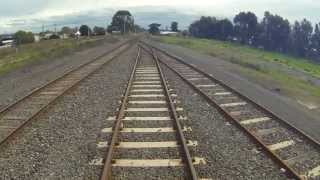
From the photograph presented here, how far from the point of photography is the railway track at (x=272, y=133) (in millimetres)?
9906

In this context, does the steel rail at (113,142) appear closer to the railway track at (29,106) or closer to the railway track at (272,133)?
the railway track at (29,106)

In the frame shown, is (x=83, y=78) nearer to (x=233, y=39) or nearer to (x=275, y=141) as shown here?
(x=275, y=141)

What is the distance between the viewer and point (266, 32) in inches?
6870

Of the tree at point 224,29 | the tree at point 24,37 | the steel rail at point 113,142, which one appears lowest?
the tree at point 224,29

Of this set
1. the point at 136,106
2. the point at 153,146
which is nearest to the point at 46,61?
the point at 136,106

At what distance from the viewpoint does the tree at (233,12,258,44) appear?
545ft

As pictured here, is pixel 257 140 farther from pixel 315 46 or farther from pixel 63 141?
pixel 315 46

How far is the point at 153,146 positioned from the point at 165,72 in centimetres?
1398

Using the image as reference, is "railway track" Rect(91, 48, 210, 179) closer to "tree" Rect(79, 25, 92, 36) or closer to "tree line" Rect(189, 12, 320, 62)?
"tree" Rect(79, 25, 92, 36)

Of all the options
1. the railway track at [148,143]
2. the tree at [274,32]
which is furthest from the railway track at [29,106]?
the tree at [274,32]

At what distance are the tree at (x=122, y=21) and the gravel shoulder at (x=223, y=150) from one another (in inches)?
4839

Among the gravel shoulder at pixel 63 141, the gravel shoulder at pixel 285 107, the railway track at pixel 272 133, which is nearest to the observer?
the gravel shoulder at pixel 63 141

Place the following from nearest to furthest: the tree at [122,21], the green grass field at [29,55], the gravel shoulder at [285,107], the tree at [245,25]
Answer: the gravel shoulder at [285,107]
the green grass field at [29,55]
the tree at [122,21]
the tree at [245,25]

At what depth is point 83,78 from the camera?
859 inches
